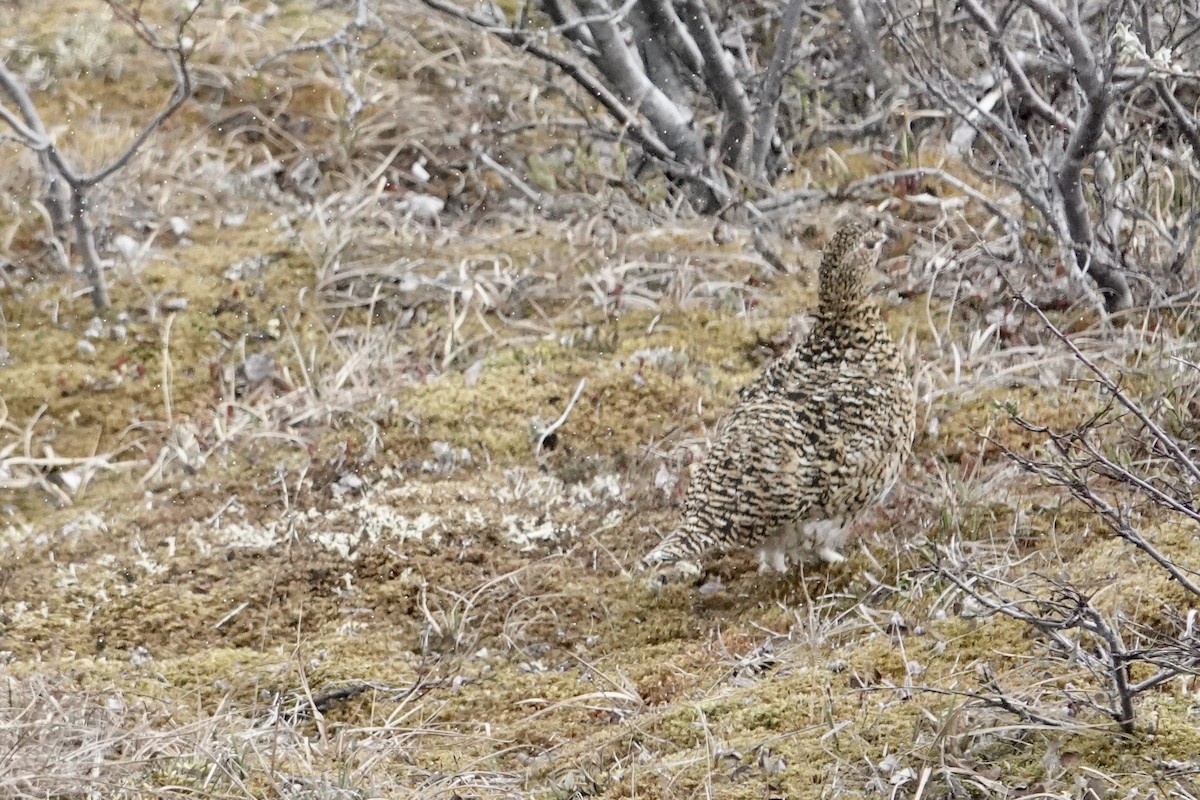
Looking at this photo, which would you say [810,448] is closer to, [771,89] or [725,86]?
[771,89]

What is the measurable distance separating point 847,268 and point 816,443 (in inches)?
24.4

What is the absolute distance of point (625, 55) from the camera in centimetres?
639

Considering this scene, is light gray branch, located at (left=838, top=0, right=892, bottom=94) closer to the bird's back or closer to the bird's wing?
the bird's back

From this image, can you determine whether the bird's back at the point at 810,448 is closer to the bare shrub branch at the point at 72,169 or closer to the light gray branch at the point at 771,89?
the light gray branch at the point at 771,89

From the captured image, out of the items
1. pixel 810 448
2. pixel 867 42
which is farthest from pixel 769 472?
pixel 867 42

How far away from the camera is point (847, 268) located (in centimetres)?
422

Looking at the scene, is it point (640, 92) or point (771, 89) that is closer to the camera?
point (771, 89)

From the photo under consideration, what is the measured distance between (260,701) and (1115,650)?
2463mm

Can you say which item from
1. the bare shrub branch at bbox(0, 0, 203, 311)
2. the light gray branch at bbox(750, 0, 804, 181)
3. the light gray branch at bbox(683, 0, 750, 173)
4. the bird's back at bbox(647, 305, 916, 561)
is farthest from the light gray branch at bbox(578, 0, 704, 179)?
the bird's back at bbox(647, 305, 916, 561)

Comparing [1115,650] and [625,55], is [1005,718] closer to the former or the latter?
[1115,650]

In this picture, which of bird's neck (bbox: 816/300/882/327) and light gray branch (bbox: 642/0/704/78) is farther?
light gray branch (bbox: 642/0/704/78)

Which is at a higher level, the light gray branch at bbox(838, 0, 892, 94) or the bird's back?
the light gray branch at bbox(838, 0, 892, 94)

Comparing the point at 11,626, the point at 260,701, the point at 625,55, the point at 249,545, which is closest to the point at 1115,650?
the point at 260,701

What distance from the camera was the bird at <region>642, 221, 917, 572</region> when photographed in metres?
4.00
